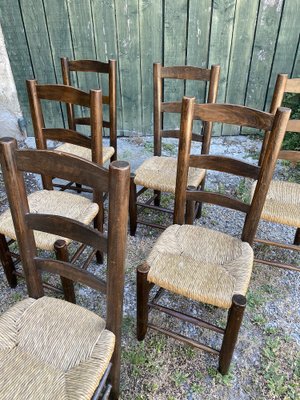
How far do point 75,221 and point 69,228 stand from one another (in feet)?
0.12

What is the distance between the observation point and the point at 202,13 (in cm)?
276

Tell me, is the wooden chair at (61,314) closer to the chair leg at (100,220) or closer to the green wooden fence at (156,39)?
the chair leg at (100,220)

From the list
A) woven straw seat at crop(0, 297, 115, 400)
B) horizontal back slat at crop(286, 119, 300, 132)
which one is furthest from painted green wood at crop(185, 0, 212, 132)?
woven straw seat at crop(0, 297, 115, 400)

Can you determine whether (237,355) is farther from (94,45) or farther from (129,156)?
(94,45)

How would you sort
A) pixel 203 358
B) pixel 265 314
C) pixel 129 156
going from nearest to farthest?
pixel 203 358 → pixel 265 314 → pixel 129 156

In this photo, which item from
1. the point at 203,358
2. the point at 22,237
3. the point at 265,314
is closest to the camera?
the point at 22,237

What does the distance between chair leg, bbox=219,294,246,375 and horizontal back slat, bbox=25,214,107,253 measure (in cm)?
51

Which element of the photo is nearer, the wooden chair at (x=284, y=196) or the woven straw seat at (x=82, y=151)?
the wooden chair at (x=284, y=196)

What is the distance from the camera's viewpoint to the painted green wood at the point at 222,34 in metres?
2.74

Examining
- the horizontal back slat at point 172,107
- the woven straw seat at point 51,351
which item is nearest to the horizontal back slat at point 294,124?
the horizontal back slat at point 172,107

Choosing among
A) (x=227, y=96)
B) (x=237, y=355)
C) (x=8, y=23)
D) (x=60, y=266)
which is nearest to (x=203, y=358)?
(x=237, y=355)

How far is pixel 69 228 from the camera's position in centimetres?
98

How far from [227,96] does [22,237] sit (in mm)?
2652

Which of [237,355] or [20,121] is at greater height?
[20,121]
